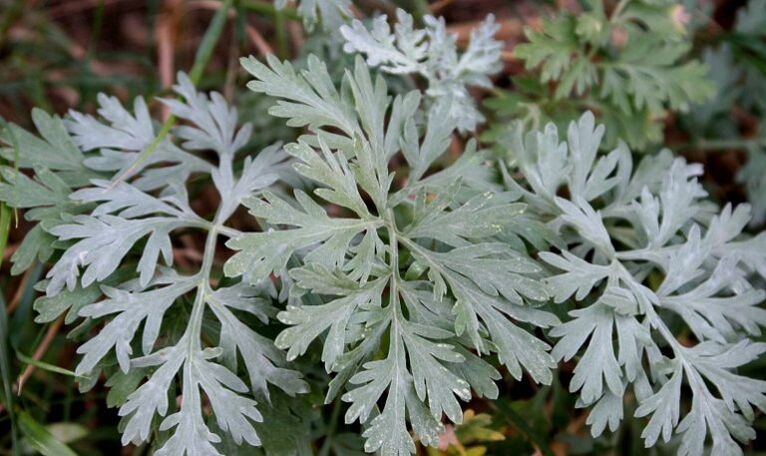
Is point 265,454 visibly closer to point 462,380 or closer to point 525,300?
point 462,380

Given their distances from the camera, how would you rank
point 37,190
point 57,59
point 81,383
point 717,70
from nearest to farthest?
point 81,383 → point 37,190 → point 717,70 → point 57,59

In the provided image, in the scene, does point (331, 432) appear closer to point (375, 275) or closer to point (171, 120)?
point (375, 275)

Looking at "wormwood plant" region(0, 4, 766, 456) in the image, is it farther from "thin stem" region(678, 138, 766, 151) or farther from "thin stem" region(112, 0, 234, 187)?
"thin stem" region(678, 138, 766, 151)

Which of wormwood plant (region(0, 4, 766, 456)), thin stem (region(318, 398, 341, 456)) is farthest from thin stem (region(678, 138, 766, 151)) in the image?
thin stem (region(318, 398, 341, 456))

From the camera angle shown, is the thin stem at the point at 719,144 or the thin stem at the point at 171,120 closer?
the thin stem at the point at 171,120

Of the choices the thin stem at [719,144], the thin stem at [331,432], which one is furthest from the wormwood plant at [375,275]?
the thin stem at [719,144]


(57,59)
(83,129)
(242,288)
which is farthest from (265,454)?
(57,59)

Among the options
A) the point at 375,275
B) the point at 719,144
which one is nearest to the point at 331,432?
the point at 375,275

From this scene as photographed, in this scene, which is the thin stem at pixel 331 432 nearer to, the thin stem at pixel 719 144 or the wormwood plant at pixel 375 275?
the wormwood plant at pixel 375 275
